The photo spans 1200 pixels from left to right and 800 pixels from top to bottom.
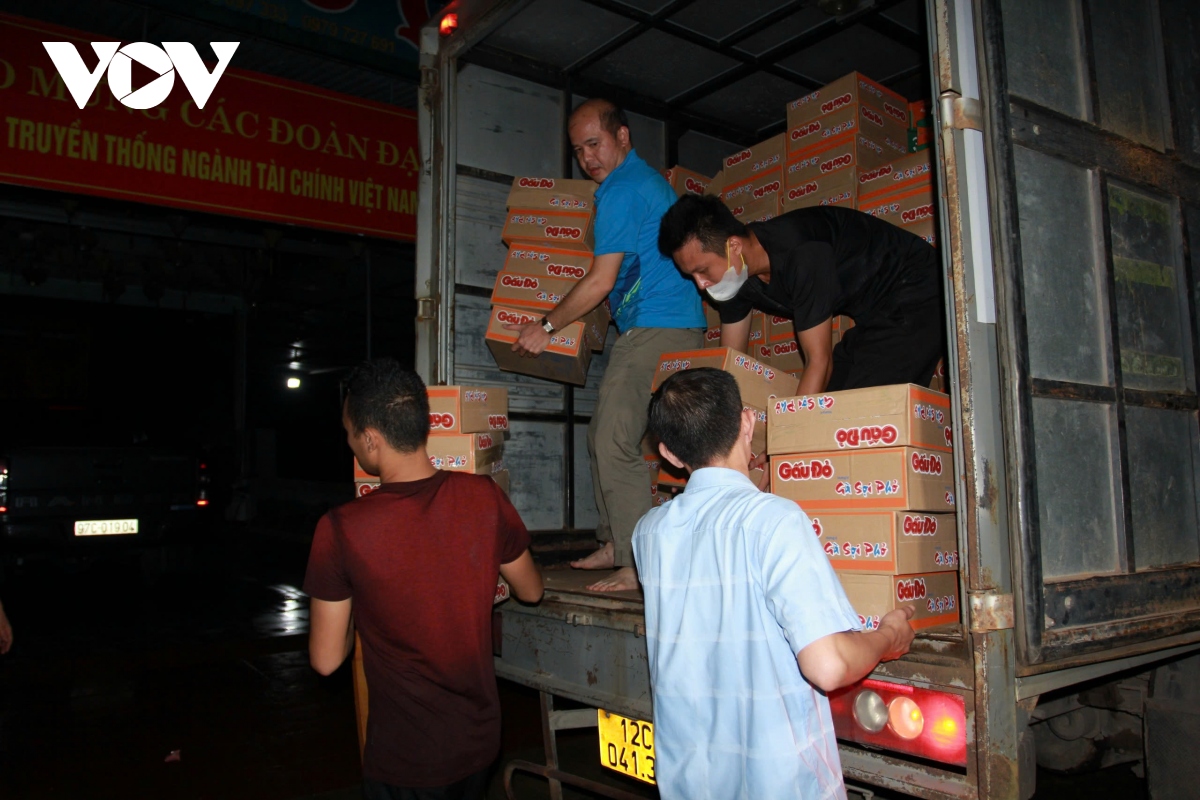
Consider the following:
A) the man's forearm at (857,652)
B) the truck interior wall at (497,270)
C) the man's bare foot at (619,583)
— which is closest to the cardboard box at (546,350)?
the truck interior wall at (497,270)

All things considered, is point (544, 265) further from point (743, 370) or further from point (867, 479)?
point (867, 479)

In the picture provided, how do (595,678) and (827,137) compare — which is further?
(827,137)

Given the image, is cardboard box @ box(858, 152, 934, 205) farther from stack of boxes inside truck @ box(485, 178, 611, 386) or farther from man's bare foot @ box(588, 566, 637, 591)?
man's bare foot @ box(588, 566, 637, 591)

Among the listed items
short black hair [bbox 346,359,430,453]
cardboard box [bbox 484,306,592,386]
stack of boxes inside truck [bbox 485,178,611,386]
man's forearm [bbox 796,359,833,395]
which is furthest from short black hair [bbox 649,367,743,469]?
stack of boxes inside truck [bbox 485,178,611,386]

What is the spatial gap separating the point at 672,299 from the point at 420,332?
119 centimetres

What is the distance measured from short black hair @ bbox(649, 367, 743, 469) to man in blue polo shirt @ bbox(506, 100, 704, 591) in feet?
6.04

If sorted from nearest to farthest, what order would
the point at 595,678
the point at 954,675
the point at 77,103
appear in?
1. the point at 954,675
2. the point at 595,678
3. the point at 77,103

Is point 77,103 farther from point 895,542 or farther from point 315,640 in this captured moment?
point 895,542

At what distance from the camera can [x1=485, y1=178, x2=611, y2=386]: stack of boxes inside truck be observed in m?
4.18

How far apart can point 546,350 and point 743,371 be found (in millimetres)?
1197

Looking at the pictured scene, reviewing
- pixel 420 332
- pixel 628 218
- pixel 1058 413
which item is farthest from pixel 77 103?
pixel 1058 413

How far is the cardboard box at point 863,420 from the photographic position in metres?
2.39

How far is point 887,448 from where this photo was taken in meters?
2.42

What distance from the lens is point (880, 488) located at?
241 centimetres
